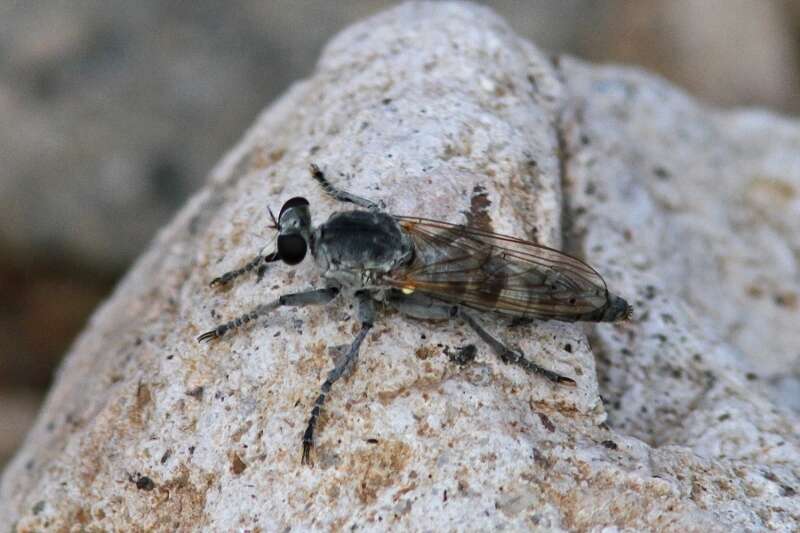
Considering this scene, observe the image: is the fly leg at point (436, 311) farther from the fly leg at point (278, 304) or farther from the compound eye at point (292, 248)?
the compound eye at point (292, 248)

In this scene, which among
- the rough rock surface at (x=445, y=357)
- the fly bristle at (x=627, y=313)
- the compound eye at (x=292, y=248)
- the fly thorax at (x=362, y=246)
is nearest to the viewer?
the rough rock surface at (x=445, y=357)

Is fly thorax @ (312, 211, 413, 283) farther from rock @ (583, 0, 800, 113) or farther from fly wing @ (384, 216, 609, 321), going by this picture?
rock @ (583, 0, 800, 113)

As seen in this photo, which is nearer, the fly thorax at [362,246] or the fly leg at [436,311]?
the fly leg at [436,311]

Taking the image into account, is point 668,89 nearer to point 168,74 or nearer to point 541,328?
point 541,328

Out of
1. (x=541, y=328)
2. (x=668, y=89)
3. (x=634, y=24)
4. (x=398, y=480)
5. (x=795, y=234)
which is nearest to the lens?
(x=398, y=480)

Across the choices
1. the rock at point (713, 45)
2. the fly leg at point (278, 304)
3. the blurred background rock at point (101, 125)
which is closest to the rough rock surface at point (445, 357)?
the fly leg at point (278, 304)

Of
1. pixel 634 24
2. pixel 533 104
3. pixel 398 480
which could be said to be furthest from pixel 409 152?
pixel 634 24
